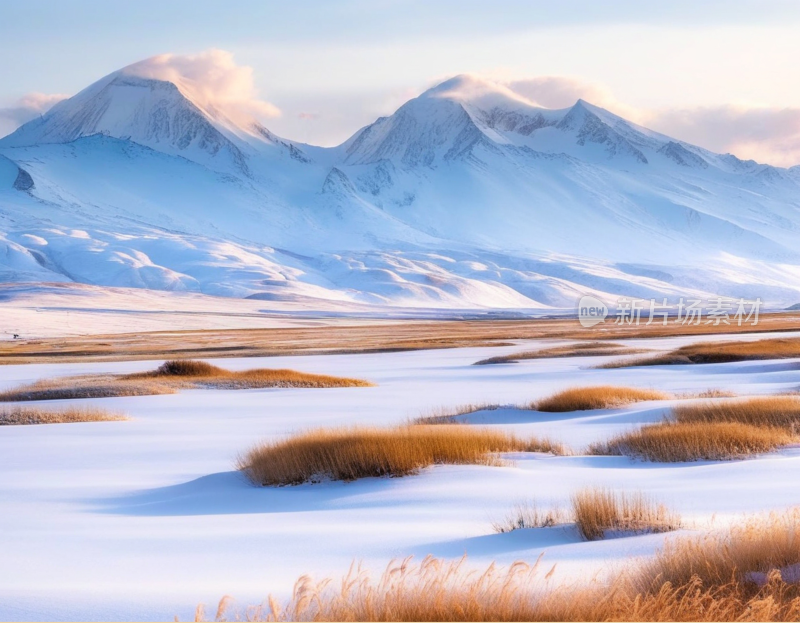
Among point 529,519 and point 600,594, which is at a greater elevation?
point 600,594

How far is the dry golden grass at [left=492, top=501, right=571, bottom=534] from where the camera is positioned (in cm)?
869

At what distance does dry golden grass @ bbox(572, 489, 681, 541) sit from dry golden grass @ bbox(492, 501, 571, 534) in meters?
0.32

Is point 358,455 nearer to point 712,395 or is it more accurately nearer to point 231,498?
point 231,498

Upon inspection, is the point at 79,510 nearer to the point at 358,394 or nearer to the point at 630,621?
the point at 630,621

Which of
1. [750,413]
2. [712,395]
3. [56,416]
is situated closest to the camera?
[750,413]

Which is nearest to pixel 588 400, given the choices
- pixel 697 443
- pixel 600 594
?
pixel 697 443

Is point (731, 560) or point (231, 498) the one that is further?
point (231, 498)

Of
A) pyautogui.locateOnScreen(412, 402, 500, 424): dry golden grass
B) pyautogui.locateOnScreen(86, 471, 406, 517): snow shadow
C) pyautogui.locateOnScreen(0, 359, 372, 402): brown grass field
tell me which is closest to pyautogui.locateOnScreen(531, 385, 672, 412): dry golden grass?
pyautogui.locateOnScreen(412, 402, 500, 424): dry golden grass

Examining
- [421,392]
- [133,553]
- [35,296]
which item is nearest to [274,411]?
[421,392]

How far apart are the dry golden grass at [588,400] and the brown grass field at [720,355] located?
47.6ft

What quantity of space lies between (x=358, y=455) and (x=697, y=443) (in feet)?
15.8

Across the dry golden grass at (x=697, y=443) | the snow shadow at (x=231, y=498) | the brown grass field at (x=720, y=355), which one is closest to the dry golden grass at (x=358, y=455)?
the snow shadow at (x=231, y=498)

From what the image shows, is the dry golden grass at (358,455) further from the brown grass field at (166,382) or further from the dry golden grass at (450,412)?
the brown grass field at (166,382)

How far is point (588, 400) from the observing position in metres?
23.0
